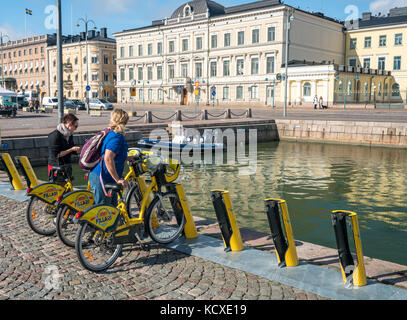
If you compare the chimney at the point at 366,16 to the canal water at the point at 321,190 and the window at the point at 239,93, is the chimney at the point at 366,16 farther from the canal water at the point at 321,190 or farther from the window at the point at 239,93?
the canal water at the point at 321,190

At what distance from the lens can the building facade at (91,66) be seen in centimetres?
7888

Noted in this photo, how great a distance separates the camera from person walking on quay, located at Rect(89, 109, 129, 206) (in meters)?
5.68

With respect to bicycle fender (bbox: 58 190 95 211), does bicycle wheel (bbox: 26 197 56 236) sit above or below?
below

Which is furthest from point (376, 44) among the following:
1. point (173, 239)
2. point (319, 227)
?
point (173, 239)

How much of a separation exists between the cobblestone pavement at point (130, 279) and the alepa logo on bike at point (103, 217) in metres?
0.63

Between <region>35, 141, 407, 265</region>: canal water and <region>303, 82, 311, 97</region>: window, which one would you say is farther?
<region>303, 82, 311, 97</region>: window

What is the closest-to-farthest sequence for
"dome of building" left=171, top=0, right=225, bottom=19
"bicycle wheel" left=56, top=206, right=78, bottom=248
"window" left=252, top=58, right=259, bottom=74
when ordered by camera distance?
"bicycle wheel" left=56, top=206, right=78, bottom=248 < "window" left=252, top=58, right=259, bottom=74 < "dome of building" left=171, top=0, right=225, bottom=19

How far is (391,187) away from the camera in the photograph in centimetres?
1495

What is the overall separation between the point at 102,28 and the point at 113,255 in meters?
87.3

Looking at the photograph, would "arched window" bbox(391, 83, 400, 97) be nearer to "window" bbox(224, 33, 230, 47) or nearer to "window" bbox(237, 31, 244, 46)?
"window" bbox(237, 31, 244, 46)

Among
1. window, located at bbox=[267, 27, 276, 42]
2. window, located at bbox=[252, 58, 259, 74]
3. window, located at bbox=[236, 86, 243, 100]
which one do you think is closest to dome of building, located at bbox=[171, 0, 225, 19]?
window, located at bbox=[252, 58, 259, 74]

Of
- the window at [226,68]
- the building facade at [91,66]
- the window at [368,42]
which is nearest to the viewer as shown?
the window at [226,68]

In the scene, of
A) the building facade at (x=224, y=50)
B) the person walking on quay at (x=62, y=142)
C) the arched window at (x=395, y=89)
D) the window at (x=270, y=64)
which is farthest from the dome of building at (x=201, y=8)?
the person walking on quay at (x=62, y=142)

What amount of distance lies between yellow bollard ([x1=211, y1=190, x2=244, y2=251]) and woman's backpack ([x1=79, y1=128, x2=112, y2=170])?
1680 millimetres
